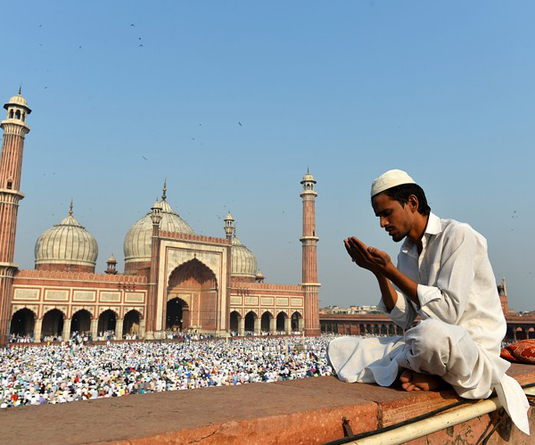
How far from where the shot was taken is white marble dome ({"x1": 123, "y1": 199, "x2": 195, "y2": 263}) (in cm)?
3161

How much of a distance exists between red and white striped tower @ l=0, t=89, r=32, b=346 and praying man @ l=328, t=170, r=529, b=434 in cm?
2265

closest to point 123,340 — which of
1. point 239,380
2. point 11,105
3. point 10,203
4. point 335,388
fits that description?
point 10,203

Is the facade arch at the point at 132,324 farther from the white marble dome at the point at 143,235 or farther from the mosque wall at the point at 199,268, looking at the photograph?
the white marble dome at the point at 143,235

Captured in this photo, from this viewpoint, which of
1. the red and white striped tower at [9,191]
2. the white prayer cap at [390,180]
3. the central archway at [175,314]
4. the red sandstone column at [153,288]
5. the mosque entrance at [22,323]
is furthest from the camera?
the central archway at [175,314]

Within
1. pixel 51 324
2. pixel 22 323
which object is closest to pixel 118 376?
pixel 51 324

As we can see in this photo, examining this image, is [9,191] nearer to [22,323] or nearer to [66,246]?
[66,246]

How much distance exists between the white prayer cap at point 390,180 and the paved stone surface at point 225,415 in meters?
0.81

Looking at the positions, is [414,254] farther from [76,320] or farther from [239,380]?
[76,320]

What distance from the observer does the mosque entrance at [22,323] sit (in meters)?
25.0

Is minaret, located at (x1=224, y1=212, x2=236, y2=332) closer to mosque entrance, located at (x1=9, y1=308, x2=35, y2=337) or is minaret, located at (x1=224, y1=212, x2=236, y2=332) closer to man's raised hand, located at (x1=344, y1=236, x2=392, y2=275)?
mosque entrance, located at (x1=9, y1=308, x2=35, y2=337)

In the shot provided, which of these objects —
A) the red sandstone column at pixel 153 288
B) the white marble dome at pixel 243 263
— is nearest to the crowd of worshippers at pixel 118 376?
the red sandstone column at pixel 153 288

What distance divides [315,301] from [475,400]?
32267 mm

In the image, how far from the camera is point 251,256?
3859 centimetres

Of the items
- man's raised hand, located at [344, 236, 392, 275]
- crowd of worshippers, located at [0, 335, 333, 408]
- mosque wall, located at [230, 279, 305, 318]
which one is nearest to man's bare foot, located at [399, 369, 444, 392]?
man's raised hand, located at [344, 236, 392, 275]
